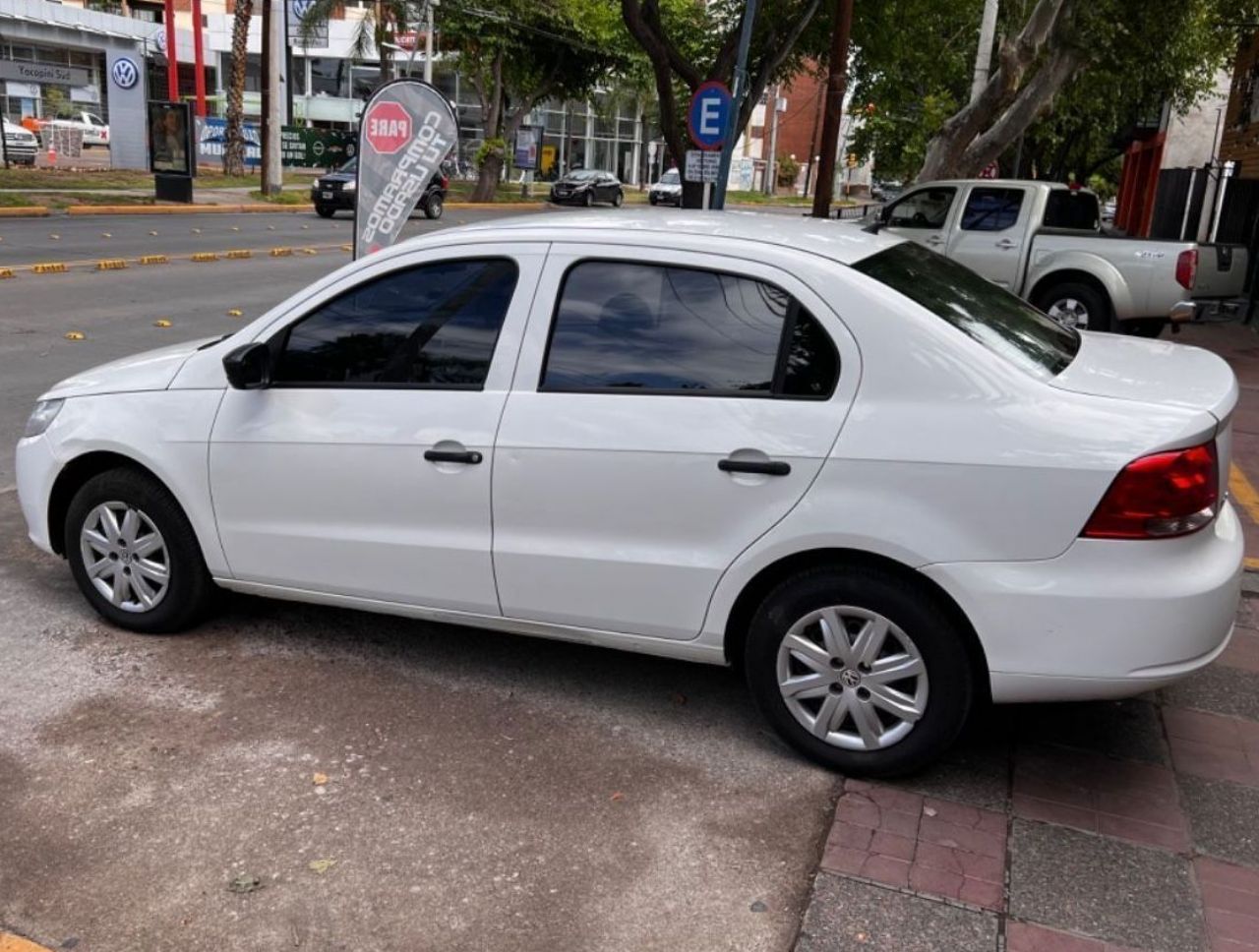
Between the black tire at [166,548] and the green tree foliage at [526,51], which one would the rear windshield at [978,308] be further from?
the green tree foliage at [526,51]

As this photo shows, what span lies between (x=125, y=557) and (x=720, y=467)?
2.46m

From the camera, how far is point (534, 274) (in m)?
3.92

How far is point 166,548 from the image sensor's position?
4.47 metres

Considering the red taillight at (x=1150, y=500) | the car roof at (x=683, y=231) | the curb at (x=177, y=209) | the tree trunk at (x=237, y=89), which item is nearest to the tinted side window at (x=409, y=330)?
the car roof at (x=683, y=231)

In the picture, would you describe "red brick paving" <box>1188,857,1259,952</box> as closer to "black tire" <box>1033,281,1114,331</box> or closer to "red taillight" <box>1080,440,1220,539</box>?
"red taillight" <box>1080,440,1220,539</box>

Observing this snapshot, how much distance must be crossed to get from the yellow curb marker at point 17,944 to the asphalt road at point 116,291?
14.1 feet

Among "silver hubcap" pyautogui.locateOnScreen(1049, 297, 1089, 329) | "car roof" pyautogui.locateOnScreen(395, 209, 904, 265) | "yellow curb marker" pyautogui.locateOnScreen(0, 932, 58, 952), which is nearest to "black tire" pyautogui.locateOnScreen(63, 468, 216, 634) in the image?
"car roof" pyautogui.locateOnScreen(395, 209, 904, 265)

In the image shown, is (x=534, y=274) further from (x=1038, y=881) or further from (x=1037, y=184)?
(x=1037, y=184)

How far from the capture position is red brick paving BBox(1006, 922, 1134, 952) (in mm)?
2908

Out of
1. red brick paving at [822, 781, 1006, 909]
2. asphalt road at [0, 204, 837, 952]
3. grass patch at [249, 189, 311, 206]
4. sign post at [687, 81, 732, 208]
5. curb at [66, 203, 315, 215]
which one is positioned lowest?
asphalt road at [0, 204, 837, 952]

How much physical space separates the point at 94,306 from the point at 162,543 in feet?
29.7

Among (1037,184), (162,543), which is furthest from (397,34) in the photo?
(162,543)

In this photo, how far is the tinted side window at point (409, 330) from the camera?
397cm

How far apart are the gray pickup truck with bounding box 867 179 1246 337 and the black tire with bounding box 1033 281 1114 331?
0.01 m
